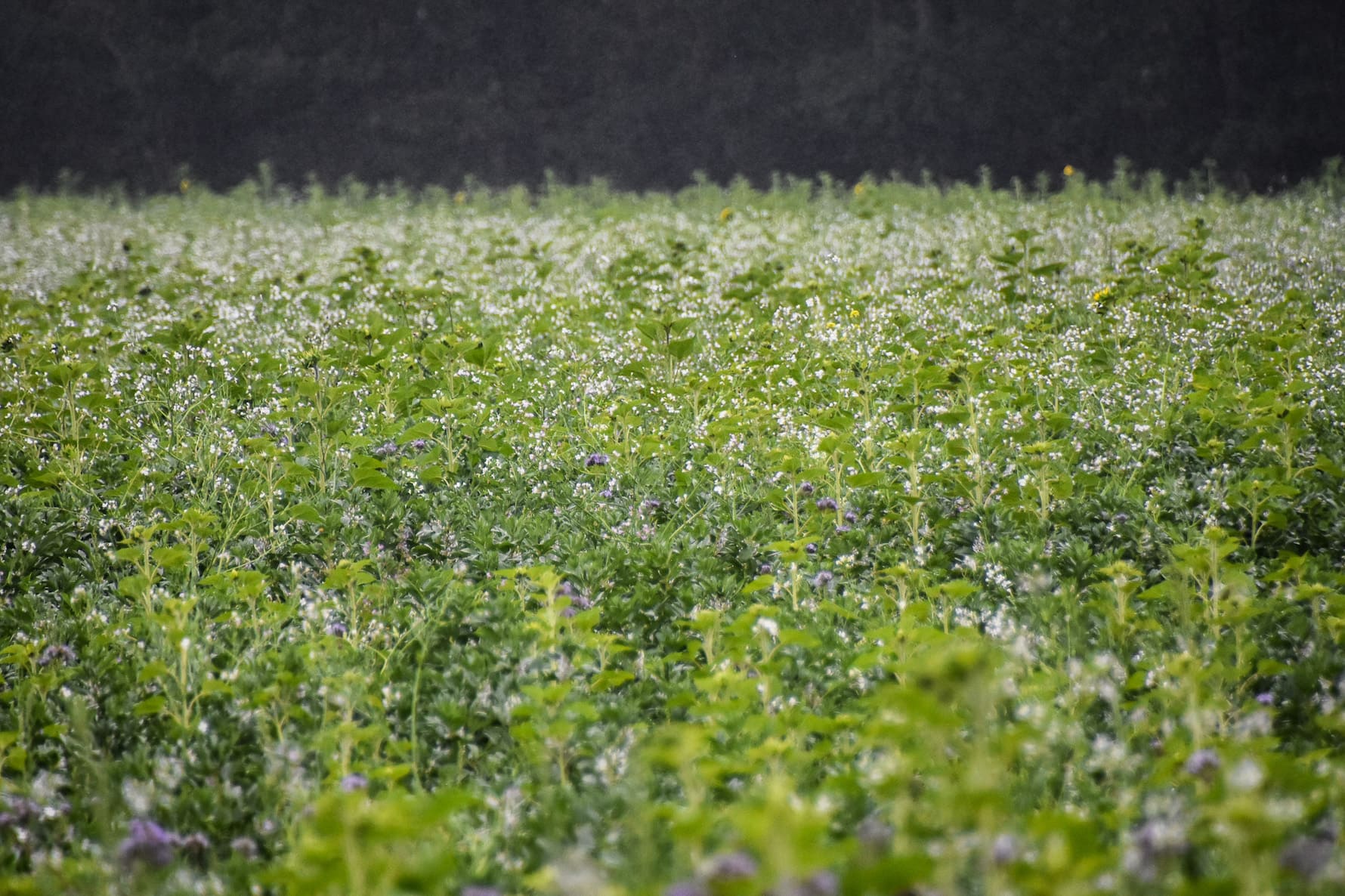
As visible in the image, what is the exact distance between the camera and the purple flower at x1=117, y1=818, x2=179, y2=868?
1.67 metres

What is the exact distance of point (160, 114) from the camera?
13.8 meters

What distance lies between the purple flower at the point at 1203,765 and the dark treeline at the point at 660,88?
11.6 metres

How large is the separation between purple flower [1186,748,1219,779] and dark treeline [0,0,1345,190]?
11568 mm

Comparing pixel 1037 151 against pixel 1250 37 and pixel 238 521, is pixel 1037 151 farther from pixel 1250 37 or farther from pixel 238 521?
pixel 238 521

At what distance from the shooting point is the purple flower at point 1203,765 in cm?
166

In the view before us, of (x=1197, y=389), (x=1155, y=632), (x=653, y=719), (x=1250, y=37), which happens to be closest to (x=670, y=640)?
(x=653, y=719)

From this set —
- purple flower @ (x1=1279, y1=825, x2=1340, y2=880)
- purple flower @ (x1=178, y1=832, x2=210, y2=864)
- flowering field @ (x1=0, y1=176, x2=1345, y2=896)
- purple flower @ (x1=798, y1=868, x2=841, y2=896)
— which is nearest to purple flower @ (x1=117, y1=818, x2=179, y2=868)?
flowering field @ (x1=0, y1=176, x2=1345, y2=896)

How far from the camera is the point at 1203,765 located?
1.67 metres

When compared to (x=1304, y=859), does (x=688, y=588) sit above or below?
below

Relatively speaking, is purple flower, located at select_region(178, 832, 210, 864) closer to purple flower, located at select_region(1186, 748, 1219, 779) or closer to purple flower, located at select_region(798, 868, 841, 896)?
purple flower, located at select_region(798, 868, 841, 896)

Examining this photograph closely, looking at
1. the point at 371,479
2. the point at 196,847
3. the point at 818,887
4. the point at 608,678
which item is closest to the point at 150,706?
the point at 196,847

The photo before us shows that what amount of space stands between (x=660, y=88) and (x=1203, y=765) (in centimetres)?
1252

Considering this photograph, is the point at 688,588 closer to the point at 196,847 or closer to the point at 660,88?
the point at 196,847

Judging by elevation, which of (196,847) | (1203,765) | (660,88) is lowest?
(196,847)
